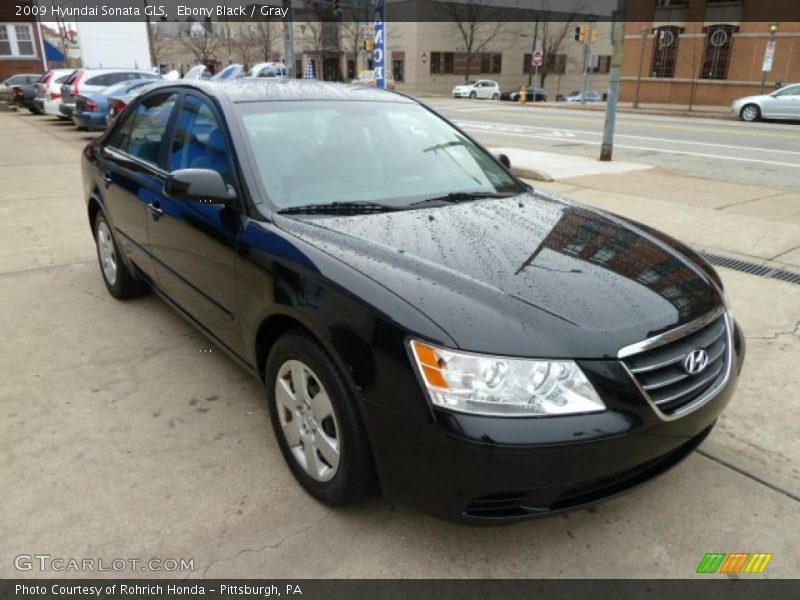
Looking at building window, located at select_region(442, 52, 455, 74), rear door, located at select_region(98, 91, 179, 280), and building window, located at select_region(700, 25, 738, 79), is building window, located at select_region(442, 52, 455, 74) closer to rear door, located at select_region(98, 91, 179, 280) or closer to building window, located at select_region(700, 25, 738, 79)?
building window, located at select_region(700, 25, 738, 79)

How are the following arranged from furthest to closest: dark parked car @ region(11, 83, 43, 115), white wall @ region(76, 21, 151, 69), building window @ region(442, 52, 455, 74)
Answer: building window @ region(442, 52, 455, 74) < white wall @ region(76, 21, 151, 69) < dark parked car @ region(11, 83, 43, 115)

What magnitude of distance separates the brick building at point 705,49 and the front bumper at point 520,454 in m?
36.0

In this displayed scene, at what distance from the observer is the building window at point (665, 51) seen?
36188 mm

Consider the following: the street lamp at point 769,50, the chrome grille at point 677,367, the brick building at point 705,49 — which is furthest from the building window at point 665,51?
the chrome grille at point 677,367

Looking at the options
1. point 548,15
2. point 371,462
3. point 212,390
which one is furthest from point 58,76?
point 548,15

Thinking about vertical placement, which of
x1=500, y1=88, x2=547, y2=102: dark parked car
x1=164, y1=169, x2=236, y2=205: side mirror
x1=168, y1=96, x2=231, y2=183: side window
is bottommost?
x1=500, y1=88, x2=547, y2=102: dark parked car

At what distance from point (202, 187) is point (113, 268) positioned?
2.34 metres

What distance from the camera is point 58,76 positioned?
2030 cm

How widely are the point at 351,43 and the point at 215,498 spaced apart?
61.4 metres

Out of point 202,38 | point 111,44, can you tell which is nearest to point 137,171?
point 111,44

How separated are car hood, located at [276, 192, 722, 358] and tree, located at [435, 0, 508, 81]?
55.2 m

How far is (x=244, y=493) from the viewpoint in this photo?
2643mm

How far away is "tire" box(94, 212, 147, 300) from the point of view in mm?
4578

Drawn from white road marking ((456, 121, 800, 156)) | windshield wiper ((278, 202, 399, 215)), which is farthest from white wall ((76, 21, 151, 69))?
windshield wiper ((278, 202, 399, 215))
